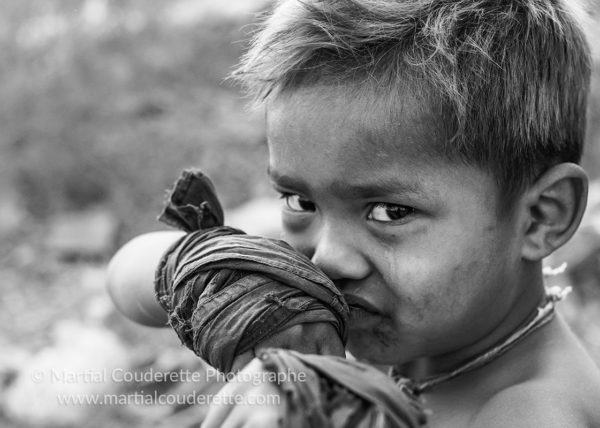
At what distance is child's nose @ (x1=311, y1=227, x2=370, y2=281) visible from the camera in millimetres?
1531

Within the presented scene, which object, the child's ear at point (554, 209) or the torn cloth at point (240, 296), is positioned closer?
the torn cloth at point (240, 296)

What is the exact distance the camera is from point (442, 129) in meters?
1.54

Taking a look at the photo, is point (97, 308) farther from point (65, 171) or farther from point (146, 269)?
point (146, 269)

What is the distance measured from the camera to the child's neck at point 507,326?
1781mm

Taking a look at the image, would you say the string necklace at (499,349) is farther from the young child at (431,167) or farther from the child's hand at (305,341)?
the child's hand at (305,341)

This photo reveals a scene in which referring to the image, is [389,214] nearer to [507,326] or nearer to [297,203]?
[297,203]

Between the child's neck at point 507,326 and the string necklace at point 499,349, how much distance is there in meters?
0.01

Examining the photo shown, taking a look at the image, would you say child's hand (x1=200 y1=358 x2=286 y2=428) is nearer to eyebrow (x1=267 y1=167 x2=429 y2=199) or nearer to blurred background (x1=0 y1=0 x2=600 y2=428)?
eyebrow (x1=267 y1=167 x2=429 y2=199)

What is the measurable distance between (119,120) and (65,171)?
558 mm

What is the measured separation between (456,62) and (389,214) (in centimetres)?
31

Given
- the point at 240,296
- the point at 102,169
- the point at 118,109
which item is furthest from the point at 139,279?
the point at 118,109

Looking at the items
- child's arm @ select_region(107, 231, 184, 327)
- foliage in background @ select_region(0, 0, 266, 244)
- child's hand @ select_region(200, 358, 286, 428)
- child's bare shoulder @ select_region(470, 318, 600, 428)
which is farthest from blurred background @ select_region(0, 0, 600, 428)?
child's hand @ select_region(200, 358, 286, 428)

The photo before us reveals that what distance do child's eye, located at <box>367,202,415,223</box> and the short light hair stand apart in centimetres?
14

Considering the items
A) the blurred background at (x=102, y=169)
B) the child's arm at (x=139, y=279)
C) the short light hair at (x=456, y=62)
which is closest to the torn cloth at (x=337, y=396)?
the short light hair at (x=456, y=62)
